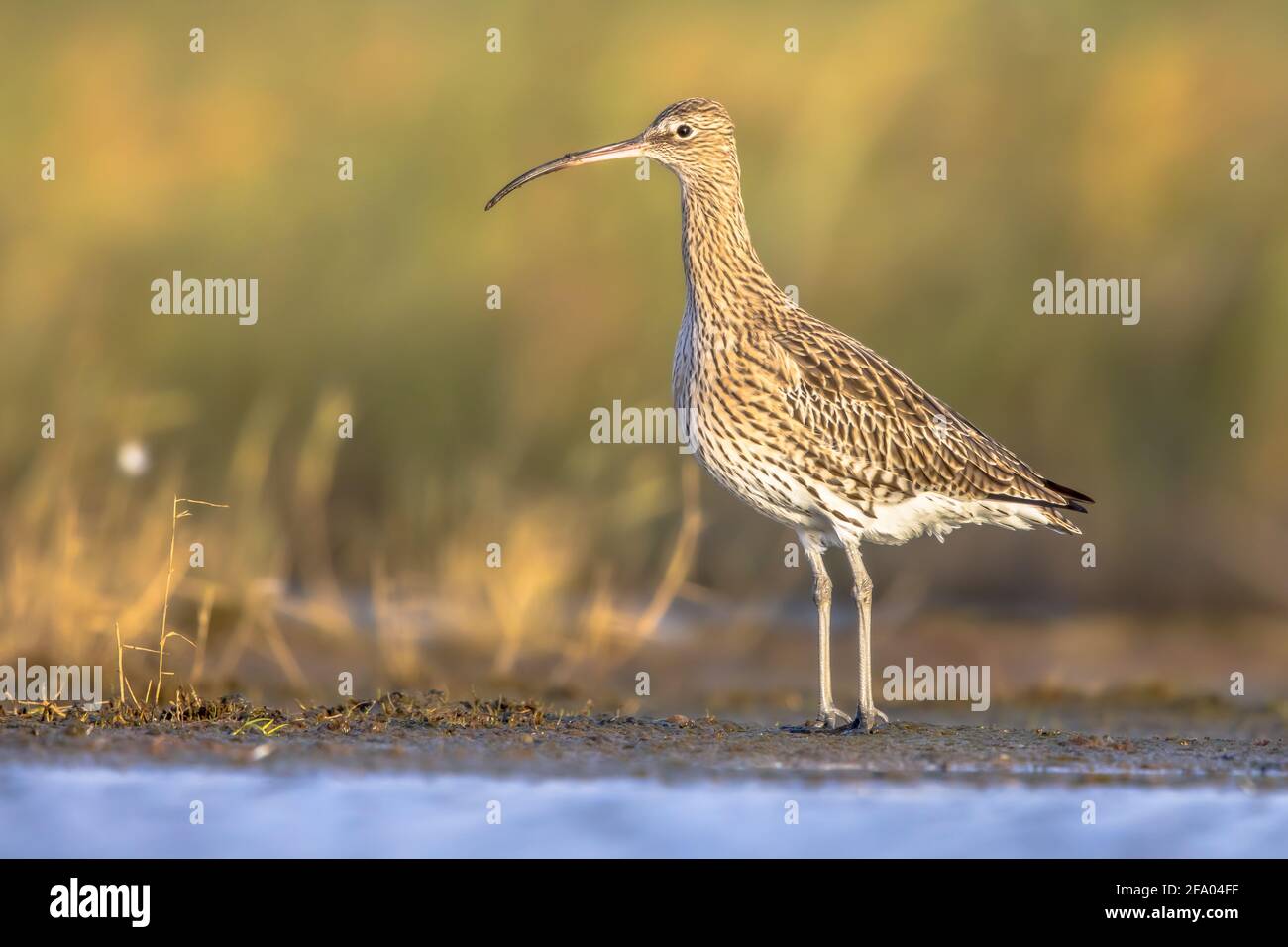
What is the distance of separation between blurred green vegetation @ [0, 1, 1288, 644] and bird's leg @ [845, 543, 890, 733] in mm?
3097

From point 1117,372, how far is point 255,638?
6.58 meters

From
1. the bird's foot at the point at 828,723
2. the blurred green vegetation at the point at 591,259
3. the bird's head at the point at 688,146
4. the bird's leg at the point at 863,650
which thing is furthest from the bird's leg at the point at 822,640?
the blurred green vegetation at the point at 591,259

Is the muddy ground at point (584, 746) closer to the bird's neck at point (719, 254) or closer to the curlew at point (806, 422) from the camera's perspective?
the curlew at point (806, 422)

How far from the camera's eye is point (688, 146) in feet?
35.0

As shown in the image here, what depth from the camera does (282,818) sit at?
7.69 meters

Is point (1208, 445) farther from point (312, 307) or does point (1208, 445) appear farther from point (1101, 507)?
point (312, 307)

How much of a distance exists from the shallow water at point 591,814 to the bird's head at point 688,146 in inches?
138

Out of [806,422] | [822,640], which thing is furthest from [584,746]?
[806,422]

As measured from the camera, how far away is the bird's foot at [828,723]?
9.90 metres

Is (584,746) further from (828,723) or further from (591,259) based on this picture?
(591,259)

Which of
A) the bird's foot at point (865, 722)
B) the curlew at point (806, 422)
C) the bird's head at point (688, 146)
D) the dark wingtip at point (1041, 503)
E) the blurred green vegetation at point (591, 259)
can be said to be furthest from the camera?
the blurred green vegetation at point (591, 259)

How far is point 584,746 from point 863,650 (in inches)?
59.1

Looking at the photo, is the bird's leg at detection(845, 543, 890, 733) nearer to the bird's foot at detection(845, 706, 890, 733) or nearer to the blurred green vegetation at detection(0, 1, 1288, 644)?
the bird's foot at detection(845, 706, 890, 733)

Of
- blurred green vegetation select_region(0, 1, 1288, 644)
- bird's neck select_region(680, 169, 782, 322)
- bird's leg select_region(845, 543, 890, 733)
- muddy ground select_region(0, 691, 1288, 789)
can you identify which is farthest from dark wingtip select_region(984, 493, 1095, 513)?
blurred green vegetation select_region(0, 1, 1288, 644)
